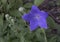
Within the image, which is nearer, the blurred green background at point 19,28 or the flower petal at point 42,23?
the flower petal at point 42,23

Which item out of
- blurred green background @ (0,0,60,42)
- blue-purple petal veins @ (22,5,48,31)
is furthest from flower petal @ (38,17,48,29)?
blurred green background @ (0,0,60,42)

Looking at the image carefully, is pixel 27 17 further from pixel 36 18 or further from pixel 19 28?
pixel 19 28

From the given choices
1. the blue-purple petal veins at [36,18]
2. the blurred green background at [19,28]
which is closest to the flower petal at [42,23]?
the blue-purple petal veins at [36,18]

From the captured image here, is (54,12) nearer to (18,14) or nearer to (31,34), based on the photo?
(18,14)

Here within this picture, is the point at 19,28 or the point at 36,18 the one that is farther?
the point at 19,28

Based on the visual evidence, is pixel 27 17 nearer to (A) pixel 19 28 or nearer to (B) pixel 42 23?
(B) pixel 42 23

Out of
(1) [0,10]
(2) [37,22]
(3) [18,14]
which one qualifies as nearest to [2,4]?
(1) [0,10]

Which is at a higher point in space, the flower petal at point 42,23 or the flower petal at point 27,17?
the flower petal at point 27,17

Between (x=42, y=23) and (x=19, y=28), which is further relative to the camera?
(x=19, y=28)

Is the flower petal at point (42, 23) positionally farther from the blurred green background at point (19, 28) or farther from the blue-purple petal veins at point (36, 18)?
the blurred green background at point (19, 28)

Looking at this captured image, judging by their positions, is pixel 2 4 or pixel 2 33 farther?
pixel 2 4

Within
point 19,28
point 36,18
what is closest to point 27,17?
point 36,18
